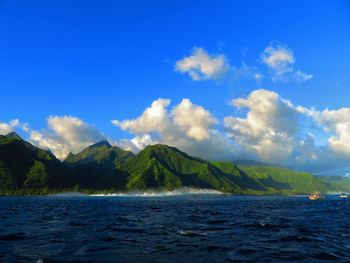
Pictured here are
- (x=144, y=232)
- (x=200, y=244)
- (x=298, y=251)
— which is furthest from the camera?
(x=144, y=232)

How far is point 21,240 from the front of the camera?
42688mm

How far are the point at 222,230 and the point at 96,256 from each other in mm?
24492

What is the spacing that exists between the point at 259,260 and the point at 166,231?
853 inches

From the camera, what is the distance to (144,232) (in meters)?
50.8

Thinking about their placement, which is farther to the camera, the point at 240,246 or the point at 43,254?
the point at 240,246

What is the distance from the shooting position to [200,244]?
39719 mm

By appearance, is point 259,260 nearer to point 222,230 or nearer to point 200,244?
point 200,244

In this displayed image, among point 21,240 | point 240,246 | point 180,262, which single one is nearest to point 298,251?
point 240,246

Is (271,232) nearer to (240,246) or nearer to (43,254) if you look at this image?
(240,246)

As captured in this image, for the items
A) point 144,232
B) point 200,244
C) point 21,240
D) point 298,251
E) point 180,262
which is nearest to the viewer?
point 180,262

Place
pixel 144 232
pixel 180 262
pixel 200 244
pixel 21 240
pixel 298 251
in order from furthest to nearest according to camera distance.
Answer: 1. pixel 144 232
2. pixel 21 240
3. pixel 200 244
4. pixel 298 251
5. pixel 180 262

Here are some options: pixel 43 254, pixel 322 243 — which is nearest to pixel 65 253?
pixel 43 254

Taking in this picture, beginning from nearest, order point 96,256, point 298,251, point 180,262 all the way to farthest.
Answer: point 180,262, point 96,256, point 298,251

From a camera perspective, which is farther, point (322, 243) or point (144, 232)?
point (144, 232)
